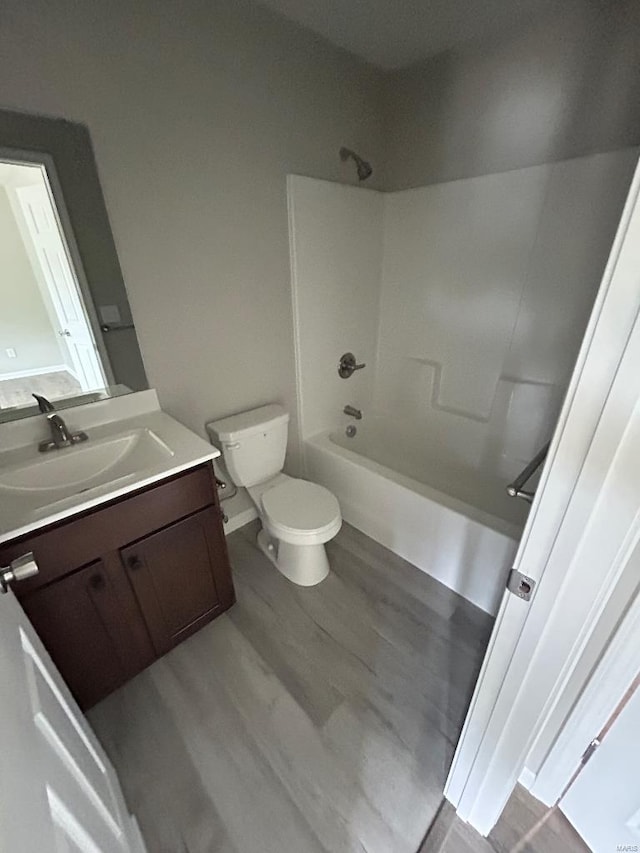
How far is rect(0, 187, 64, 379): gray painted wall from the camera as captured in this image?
117cm

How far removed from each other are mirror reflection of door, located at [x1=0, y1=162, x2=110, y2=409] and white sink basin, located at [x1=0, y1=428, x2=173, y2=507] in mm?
254

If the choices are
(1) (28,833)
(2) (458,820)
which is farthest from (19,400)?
(2) (458,820)

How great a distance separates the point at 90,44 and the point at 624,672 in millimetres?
2127

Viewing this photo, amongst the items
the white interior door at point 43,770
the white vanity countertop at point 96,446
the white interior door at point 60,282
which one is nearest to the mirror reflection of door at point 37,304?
the white interior door at point 60,282

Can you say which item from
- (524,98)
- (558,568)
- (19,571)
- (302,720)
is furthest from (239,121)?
(302,720)

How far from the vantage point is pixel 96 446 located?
1.31 m

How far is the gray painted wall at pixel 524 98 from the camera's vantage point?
1.40 meters

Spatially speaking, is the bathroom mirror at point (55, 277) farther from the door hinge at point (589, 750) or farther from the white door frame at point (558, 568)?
the door hinge at point (589, 750)

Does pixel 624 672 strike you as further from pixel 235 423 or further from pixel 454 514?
pixel 235 423

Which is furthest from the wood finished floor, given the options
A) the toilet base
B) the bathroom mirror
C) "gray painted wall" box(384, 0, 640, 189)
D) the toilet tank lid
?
"gray painted wall" box(384, 0, 640, 189)

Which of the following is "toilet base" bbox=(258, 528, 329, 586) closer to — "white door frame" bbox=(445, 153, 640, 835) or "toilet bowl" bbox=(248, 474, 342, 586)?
"toilet bowl" bbox=(248, 474, 342, 586)

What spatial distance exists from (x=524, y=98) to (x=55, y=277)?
205 centimetres

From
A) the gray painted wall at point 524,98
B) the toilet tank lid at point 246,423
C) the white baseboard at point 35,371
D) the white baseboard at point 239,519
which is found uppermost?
the gray painted wall at point 524,98

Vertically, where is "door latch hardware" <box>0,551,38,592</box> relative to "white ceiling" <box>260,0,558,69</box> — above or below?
below
